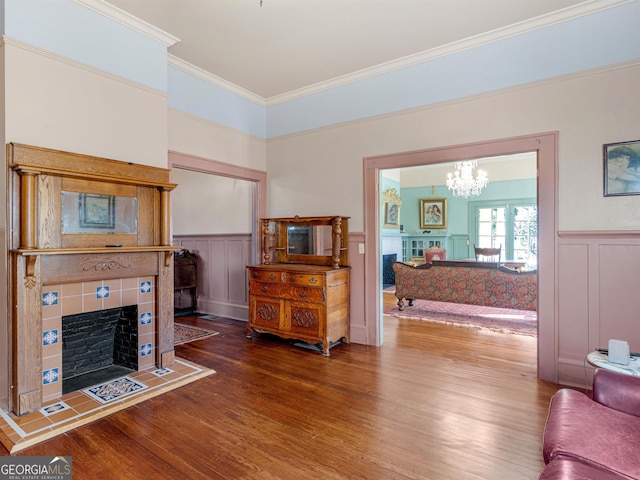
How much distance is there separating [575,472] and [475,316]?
4.38 metres

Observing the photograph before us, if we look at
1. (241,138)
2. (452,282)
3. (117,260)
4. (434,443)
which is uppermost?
(241,138)

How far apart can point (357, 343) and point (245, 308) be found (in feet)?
6.20

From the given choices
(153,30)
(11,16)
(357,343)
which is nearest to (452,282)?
(357,343)

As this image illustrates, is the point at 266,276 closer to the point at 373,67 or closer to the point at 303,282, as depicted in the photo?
the point at 303,282

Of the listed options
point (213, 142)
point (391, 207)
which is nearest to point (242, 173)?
point (213, 142)

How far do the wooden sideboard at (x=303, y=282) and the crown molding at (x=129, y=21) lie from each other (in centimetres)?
226

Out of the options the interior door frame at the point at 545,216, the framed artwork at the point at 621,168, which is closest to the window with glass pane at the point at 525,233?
the interior door frame at the point at 545,216

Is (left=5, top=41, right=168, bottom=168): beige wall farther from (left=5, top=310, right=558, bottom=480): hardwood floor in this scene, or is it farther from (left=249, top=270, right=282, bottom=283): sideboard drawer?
(left=5, top=310, right=558, bottom=480): hardwood floor

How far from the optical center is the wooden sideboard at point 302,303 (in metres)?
3.85

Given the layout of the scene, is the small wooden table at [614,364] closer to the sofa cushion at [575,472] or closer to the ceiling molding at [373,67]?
the sofa cushion at [575,472]

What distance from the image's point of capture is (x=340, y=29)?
129 inches

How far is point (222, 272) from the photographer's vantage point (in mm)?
5656

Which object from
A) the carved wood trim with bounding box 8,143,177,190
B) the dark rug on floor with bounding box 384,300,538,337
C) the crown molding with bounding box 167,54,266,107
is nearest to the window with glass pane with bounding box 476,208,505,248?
the dark rug on floor with bounding box 384,300,538,337

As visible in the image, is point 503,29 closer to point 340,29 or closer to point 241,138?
point 340,29
